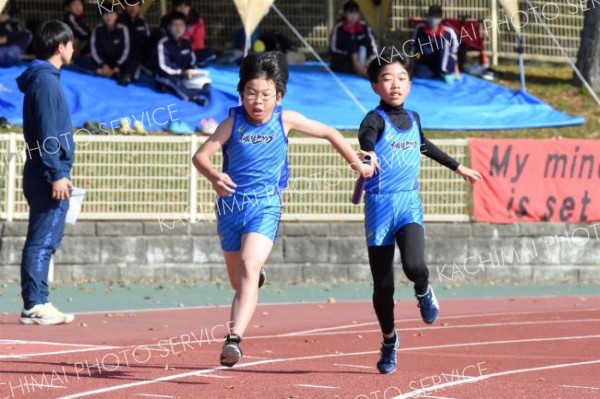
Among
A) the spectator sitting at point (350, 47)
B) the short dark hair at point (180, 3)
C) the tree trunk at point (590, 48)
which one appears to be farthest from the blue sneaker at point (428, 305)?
the tree trunk at point (590, 48)

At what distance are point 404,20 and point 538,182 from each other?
8.75 m

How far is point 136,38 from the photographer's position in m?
20.2

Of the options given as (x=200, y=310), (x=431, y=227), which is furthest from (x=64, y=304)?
(x=431, y=227)

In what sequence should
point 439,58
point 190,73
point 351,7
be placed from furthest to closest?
point 351,7 → point 439,58 → point 190,73

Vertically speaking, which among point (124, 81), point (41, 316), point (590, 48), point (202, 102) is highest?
point (590, 48)

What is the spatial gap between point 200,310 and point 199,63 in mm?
8064

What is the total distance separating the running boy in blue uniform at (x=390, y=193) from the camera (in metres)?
8.44

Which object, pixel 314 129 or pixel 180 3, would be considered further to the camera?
pixel 180 3

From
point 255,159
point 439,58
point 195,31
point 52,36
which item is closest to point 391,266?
point 255,159

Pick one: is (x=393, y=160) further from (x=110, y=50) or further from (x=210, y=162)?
(x=110, y=50)

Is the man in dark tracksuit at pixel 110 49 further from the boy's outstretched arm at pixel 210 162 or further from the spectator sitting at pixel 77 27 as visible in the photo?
the boy's outstretched arm at pixel 210 162

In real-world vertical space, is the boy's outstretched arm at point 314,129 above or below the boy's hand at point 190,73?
above

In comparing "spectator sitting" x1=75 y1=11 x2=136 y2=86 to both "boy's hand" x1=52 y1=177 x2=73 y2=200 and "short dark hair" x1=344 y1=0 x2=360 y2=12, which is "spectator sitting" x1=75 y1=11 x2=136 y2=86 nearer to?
"short dark hair" x1=344 y1=0 x2=360 y2=12

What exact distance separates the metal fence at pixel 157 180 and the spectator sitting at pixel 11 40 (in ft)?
14.0
